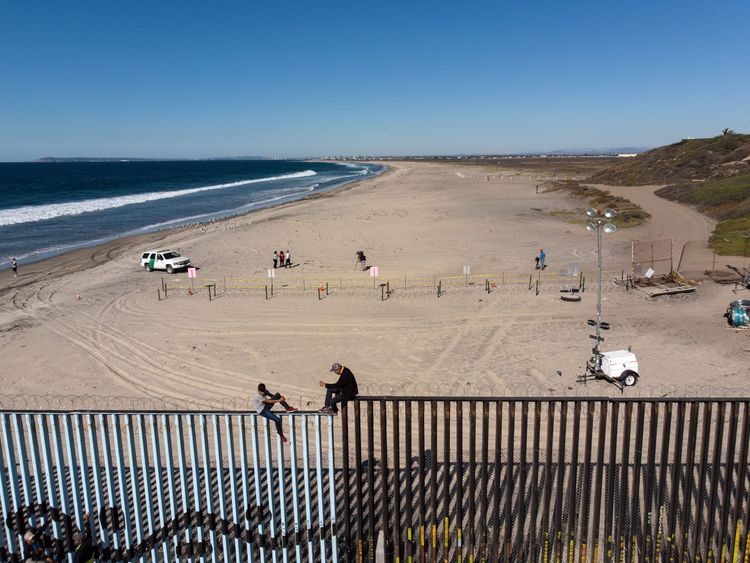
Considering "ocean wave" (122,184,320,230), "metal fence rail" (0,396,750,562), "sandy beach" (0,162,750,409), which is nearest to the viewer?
"metal fence rail" (0,396,750,562)

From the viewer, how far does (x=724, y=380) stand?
16547 millimetres

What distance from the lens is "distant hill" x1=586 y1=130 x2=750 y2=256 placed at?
4122 cm

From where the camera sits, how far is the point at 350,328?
891 inches

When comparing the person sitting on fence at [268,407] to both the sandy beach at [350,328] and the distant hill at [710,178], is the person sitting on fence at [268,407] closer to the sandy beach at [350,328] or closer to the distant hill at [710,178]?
the sandy beach at [350,328]

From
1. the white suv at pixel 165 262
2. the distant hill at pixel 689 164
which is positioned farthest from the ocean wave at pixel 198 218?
the distant hill at pixel 689 164

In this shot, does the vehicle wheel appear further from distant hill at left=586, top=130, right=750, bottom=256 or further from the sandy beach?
distant hill at left=586, top=130, right=750, bottom=256

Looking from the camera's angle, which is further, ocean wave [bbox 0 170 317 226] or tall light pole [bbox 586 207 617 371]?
ocean wave [bbox 0 170 317 226]

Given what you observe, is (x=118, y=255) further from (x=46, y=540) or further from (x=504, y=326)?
(x=46, y=540)

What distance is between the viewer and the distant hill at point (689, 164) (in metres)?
79.6

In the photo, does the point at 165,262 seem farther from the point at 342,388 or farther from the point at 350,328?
the point at 342,388

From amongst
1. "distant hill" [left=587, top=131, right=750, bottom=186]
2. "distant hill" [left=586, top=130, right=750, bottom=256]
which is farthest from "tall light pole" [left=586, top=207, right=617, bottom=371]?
"distant hill" [left=587, top=131, right=750, bottom=186]

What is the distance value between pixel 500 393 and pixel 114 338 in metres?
15.4

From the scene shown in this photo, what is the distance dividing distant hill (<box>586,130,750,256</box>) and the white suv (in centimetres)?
3419

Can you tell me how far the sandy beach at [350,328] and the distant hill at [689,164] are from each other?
4466cm
